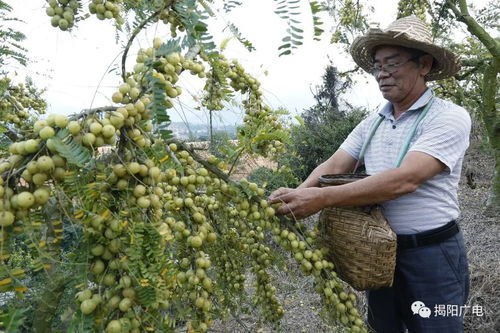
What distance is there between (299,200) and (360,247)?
0.28m

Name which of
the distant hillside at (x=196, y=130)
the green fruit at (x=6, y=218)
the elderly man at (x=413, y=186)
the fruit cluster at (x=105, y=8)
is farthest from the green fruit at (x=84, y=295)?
the elderly man at (x=413, y=186)

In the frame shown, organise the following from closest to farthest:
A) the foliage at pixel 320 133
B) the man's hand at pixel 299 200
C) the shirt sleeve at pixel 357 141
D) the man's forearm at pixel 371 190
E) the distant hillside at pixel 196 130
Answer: the distant hillside at pixel 196 130 → the man's hand at pixel 299 200 → the man's forearm at pixel 371 190 → the shirt sleeve at pixel 357 141 → the foliage at pixel 320 133

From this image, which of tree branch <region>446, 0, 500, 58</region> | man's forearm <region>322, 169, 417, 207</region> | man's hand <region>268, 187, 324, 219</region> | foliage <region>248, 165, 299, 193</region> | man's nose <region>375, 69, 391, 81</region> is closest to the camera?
man's hand <region>268, 187, 324, 219</region>

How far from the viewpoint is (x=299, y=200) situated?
1.54 m

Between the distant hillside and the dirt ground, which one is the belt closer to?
the dirt ground

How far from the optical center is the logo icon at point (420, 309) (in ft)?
6.23

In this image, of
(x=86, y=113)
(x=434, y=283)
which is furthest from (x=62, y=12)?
(x=434, y=283)

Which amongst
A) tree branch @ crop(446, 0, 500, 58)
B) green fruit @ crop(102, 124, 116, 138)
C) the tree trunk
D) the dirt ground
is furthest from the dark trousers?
tree branch @ crop(446, 0, 500, 58)

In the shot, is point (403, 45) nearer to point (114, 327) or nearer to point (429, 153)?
point (429, 153)

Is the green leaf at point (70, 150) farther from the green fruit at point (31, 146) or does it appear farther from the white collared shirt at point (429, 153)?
the white collared shirt at point (429, 153)

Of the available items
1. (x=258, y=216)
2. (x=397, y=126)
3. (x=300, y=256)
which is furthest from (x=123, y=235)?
(x=397, y=126)

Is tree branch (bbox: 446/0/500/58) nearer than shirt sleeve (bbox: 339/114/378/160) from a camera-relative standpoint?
No

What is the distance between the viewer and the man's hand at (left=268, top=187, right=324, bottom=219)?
1458 mm

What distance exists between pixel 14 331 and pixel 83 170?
0.32 m
